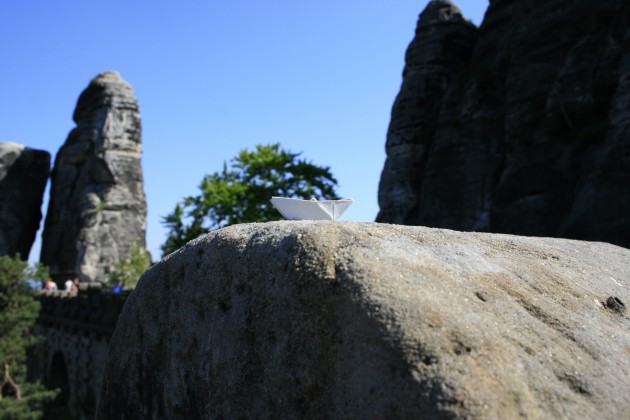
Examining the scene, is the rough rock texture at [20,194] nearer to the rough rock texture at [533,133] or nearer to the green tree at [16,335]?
the green tree at [16,335]

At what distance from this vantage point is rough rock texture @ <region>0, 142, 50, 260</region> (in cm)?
3344

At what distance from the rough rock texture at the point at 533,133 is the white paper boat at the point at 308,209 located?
8.49m

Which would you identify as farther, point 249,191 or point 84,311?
point 249,191

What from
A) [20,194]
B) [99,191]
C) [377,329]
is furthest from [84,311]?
[20,194]

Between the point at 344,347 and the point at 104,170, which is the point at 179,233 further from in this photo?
the point at 344,347

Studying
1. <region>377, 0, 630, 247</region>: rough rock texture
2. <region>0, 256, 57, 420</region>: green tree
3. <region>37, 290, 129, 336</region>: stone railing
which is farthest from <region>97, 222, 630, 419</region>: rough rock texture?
<region>0, 256, 57, 420</region>: green tree

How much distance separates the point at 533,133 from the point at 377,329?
47.2ft

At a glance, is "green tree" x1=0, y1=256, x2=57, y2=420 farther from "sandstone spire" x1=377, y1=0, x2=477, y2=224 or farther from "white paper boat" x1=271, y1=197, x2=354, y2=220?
"white paper boat" x1=271, y1=197, x2=354, y2=220

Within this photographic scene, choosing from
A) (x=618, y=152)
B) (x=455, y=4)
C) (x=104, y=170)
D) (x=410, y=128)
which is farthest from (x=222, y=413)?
(x=104, y=170)

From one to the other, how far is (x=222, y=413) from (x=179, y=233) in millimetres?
27085

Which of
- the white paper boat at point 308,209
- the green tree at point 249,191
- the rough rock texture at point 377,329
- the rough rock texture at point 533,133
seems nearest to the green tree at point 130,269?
the green tree at point 249,191

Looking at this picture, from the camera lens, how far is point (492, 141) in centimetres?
1800

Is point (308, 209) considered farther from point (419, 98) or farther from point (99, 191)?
point (99, 191)

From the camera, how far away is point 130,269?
2969cm
